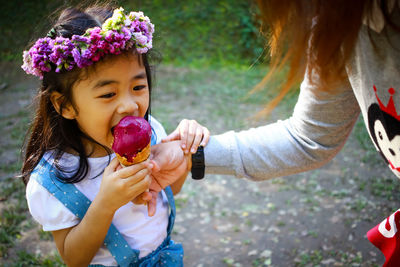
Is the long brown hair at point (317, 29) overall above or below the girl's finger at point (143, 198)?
above

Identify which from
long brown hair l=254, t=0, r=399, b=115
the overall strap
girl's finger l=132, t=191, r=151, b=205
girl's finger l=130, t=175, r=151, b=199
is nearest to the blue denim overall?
the overall strap

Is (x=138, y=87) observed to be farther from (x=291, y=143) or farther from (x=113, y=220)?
(x=291, y=143)

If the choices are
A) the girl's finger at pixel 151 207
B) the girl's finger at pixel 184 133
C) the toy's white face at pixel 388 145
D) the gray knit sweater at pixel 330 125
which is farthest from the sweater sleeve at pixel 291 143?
the girl's finger at pixel 151 207

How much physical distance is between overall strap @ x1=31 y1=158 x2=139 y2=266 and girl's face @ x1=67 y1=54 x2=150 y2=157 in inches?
11.5

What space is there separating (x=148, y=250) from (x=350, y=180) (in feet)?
8.95

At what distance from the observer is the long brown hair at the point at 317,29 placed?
1084 millimetres

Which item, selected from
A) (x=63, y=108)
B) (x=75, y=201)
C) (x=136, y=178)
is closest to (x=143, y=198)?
(x=136, y=178)

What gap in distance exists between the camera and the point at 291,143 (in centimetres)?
181

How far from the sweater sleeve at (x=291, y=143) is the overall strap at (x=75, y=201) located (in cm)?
60

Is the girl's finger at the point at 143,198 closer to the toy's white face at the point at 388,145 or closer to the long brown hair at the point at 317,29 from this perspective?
the long brown hair at the point at 317,29

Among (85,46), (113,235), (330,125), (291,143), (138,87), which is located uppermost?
(85,46)

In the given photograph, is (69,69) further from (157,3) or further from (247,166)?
(157,3)

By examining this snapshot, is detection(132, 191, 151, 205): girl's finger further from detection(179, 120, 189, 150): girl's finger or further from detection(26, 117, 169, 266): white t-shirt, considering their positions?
detection(179, 120, 189, 150): girl's finger

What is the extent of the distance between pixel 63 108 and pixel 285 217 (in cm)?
242
